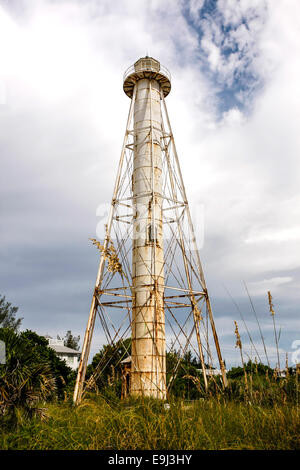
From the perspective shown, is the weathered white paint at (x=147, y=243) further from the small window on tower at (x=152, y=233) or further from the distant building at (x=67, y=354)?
the distant building at (x=67, y=354)

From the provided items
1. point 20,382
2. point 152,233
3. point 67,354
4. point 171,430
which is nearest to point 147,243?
point 152,233

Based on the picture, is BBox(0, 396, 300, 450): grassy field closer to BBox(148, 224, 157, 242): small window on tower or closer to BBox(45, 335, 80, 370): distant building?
BBox(148, 224, 157, 242): small window on tower

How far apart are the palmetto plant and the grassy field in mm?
243

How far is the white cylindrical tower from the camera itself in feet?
47.9

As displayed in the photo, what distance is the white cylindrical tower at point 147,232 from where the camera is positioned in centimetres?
1460

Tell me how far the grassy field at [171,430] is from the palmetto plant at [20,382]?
0.80 ft

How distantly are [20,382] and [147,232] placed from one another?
10.4 m

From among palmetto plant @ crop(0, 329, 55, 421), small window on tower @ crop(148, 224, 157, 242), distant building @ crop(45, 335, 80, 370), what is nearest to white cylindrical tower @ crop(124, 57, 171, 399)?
small window on tower @ crop(148, 224, 157, 242)

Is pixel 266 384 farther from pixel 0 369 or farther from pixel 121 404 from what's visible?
pixel 0 369

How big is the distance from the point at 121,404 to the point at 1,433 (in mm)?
2312

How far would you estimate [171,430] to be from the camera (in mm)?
5492

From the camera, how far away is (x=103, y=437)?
18.7 feet

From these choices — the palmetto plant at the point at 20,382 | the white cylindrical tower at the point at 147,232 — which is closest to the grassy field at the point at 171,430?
the palmetto plant at the point at 20,382
